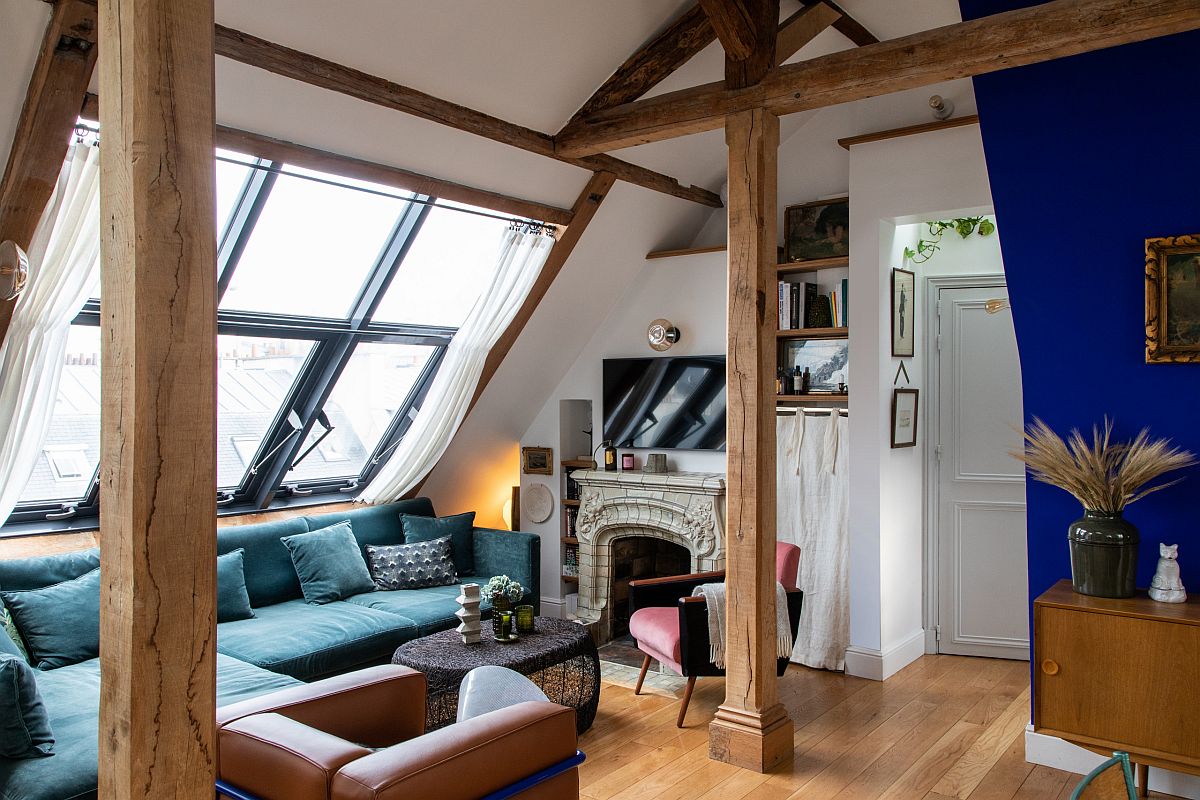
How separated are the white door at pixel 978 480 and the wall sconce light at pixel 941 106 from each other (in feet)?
3.57

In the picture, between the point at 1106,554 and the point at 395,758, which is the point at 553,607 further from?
the point at 395,758

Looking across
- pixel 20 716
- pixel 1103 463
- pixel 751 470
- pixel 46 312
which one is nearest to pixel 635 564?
pixel 751 470

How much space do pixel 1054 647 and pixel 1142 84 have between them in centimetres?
223

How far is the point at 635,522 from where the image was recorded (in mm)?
5926

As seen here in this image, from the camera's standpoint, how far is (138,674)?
5.53 feet

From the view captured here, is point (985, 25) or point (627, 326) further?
point (627, 326)

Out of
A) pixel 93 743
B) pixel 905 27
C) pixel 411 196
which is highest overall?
pixel 905 27

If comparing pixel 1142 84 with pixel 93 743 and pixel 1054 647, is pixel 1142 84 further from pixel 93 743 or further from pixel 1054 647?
pixel 93 743

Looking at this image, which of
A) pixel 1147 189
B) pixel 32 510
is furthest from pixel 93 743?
pixel 1147 189

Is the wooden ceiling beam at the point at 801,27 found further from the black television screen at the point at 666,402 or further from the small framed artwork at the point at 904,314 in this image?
the black television screen at the point at 666,402

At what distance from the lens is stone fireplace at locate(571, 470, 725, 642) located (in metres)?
5.59

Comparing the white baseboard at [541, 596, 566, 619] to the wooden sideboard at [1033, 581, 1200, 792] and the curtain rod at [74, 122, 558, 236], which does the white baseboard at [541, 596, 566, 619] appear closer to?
the curtain rod at [74, 122, 558, 236]

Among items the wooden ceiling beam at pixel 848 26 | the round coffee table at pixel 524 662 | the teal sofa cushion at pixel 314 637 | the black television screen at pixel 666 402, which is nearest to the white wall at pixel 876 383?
the wooden ceiling beam at pixel 848 26

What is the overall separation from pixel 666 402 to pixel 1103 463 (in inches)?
115
